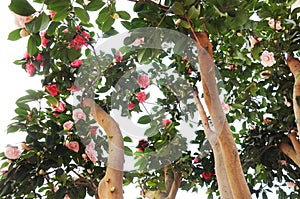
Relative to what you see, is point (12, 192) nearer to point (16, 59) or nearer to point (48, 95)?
point (48, 95)

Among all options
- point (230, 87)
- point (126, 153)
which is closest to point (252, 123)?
point (230, 87)

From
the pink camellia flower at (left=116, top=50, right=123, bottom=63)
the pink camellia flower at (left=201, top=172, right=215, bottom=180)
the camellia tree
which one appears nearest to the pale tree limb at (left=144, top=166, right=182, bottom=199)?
the camellia tree

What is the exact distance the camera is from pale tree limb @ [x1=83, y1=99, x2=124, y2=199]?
1031mm

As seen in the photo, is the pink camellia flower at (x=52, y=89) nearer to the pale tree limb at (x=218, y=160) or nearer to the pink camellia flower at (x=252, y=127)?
the pale tree limb at (x=218, y=160)

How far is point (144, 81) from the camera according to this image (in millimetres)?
1075

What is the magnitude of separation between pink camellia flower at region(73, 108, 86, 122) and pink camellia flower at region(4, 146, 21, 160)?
26cm

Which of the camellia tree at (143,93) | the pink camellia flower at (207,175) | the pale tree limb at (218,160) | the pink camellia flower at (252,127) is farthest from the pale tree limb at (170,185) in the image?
the pink camellia flower at (252,127)

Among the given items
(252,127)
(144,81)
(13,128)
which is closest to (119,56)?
(144,81)

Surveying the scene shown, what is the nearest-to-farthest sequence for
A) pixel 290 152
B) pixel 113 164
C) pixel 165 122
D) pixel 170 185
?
1. pixel 113 164
2. pixel 165 122
3. pixel 290 152
4. pixel 170 185

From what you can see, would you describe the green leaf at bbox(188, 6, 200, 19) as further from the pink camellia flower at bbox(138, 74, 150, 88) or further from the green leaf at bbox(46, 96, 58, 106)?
the green leaf at bbox(46, 96, 58, 106)

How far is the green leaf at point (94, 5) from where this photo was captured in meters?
0.90

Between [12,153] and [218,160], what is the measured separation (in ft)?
2.24

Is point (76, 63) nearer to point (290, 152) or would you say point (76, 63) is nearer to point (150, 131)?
point (150, 131)

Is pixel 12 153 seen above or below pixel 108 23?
below
